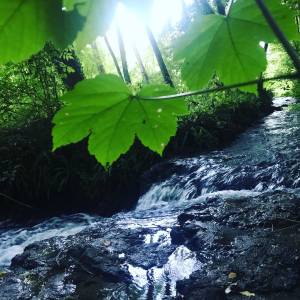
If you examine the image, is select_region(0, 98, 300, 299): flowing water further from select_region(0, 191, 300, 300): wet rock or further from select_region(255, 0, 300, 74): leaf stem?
select_region(255, 0, 300, 74): leaf stem

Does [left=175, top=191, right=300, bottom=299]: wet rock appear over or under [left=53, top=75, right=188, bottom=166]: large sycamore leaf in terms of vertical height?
under

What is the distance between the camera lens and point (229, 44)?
561mm

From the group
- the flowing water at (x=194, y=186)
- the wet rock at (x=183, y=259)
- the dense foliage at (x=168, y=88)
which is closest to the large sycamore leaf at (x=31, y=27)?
the dense foliage at (x=168, y=88)

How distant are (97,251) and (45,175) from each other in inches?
130

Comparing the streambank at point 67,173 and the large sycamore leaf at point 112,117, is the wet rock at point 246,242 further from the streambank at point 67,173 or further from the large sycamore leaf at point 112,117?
the large sycamore leaf at point 112,117

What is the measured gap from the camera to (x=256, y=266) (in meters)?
3.14

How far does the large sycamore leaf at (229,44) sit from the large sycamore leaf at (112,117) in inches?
2.3

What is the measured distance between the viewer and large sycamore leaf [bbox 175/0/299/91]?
0.52m

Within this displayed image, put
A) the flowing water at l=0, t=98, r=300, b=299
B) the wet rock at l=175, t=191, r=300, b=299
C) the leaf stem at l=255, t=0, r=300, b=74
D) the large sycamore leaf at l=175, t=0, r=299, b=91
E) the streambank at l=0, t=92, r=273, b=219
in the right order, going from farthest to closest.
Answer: the streambank at l=0, t=92, r=273, b=219
the flowing water at l=0, t=98, r=300, b=299
the wet rock at l=175, t=191, r=300, b=299
the large sycamore leaf at l=175, t=0, r=299, b=91
the leaf stem at l=255, t=0, r=300, b=74

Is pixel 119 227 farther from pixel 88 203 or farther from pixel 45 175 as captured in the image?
pixel 45 175

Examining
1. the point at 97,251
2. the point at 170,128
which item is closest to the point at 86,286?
the point at 97,251

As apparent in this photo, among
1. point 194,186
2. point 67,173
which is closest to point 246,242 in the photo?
point 194,186

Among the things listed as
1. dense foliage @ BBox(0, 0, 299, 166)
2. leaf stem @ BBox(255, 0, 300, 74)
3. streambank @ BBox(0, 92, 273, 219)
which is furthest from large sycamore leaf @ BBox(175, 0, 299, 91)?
streambank @ BBox(0, 92, 273, 219)

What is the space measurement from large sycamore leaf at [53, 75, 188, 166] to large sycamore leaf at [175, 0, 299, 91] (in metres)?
0.06
